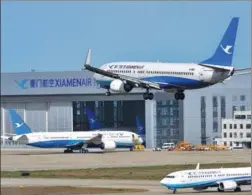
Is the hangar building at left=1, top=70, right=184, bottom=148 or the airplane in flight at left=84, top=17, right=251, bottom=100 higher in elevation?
the airplane in flight at left=84, top=17, right=251, bottom=100

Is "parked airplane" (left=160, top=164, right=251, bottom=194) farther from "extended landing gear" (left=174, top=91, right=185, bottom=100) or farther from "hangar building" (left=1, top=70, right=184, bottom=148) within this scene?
"hangar building" (left=1, top=70, right=184, bottom=148)

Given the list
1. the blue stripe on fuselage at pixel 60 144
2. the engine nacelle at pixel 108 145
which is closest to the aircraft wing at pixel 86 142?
the blue stripe on fuselage at pixel 60 144

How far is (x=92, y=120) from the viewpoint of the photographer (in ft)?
547

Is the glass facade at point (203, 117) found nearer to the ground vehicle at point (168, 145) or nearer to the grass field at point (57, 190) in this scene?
the ground vehicle at point (168, 145)

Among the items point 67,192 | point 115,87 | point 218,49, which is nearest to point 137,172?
point 115,87

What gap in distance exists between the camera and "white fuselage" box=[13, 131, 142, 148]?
466 ft

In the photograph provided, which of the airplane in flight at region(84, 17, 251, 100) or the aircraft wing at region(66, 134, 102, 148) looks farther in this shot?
the aircraft wing at region(66, 134, 102, 148)

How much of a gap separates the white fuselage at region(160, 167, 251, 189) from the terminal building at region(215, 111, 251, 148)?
262 feet

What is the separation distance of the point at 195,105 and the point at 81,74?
2299 centimetres

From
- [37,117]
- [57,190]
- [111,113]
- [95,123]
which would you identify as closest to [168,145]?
[95,123]

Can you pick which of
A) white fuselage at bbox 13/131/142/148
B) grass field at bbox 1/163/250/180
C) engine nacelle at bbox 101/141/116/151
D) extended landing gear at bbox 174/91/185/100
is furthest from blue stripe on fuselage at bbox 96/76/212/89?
white fuselage at bbox 13/131/142/148

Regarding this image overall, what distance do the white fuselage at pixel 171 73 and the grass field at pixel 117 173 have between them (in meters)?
9.67

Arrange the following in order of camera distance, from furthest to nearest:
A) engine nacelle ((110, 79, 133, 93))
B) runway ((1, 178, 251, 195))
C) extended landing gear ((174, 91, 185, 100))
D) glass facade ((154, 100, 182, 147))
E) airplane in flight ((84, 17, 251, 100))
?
glass facade ((154, 100, 182, 147))
engine nacelle ((110, 79, 133, 93))
airplane in flight ((84, 17, 251, 100))
extended landing gear ((174, 91, 185, 100))
runway ((1, 178, 251, 195))

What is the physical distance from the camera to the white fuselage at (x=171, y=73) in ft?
323
